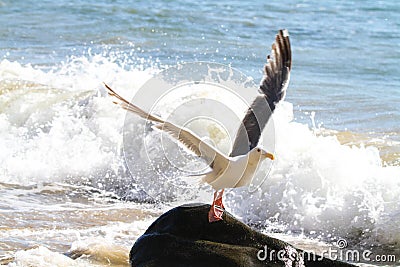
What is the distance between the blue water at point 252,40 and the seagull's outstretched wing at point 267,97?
4023 millimetres

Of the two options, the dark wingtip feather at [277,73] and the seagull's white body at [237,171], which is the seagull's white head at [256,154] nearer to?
the seagull's white body at [237,171]

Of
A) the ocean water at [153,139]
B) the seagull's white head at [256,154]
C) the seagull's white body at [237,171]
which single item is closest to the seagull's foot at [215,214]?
the seagull's white body at [237,171]

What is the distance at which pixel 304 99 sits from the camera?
1095 centimetres

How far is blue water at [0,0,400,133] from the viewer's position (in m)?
11.2

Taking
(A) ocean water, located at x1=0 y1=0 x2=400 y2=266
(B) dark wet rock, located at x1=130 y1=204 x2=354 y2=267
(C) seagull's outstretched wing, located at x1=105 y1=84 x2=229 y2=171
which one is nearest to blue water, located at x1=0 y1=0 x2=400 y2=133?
(A) ocean water, located at x1=0 y1=0 x2=400 y2=266

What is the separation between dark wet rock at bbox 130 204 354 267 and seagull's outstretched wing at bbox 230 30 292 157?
30.4 inches

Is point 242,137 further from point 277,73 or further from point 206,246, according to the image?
point 206,246

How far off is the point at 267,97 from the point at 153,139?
3406 millimetres

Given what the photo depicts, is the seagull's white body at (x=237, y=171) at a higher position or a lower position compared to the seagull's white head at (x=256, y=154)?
lower

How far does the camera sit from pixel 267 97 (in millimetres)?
5617

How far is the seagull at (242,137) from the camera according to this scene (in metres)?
4.90

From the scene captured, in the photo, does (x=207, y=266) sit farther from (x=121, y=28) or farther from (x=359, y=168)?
(x=121, y=28)

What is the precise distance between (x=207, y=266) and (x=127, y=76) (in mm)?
6480

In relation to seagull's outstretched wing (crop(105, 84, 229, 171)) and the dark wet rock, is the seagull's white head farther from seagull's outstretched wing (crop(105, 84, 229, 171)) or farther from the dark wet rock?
the dark wet rock
